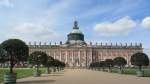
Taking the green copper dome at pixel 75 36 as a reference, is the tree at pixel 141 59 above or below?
below

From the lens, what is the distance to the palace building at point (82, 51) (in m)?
156

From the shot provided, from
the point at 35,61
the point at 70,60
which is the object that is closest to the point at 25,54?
the point at 35,61

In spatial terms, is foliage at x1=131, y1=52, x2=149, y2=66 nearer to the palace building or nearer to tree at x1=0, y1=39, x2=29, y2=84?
tree at x1=0, y1=39, x2=29, y2=84

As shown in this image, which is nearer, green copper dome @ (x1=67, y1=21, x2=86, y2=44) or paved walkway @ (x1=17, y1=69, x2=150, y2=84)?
paved walkway @ (x1=17, y1=69, x2=150, y2=84)

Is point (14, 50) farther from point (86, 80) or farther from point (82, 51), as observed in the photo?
point (82, 51)

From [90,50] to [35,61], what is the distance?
11429 centimetres

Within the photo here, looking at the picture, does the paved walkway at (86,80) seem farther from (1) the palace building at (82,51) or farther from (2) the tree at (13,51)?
(1) the palace building at (82,51)

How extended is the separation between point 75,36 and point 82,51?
9.90 m

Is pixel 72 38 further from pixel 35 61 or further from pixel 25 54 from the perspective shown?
pixel 25 54

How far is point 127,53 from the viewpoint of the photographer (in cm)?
15950

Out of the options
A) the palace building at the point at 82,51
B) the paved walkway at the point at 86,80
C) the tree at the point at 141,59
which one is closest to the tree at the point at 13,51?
the paved walkway at the point at 86,80

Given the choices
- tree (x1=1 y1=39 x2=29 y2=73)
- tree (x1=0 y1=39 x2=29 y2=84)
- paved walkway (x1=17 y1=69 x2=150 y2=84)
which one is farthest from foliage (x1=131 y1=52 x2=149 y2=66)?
tree (x1=1 y1=39 x2=29 y2=73)

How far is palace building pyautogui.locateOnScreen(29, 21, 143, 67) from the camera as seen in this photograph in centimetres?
15612

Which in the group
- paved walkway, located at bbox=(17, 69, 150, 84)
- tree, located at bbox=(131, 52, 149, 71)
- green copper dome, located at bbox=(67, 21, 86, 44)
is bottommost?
paved walkway, located at bbox=(17, 69, 150, 84)
